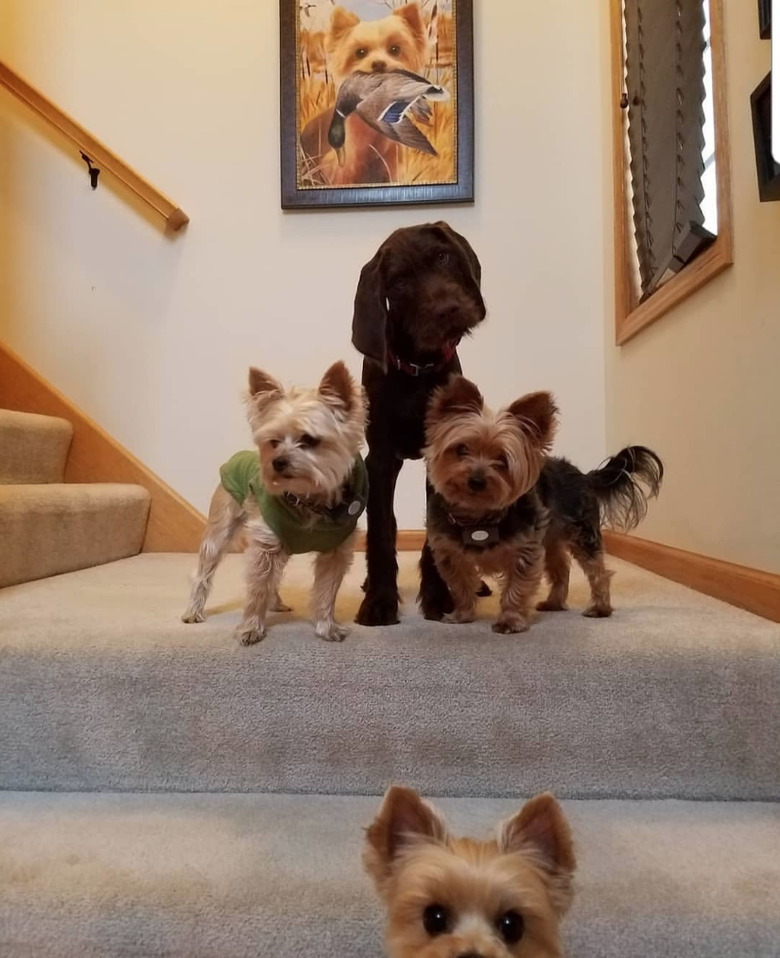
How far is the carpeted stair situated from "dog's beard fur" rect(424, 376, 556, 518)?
111 centimetres

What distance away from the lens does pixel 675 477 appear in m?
2.07

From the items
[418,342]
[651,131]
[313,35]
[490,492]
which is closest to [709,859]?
[490,492]

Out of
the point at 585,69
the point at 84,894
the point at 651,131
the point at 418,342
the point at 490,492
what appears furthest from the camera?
the point at 585,69

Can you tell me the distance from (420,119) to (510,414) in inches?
75.0

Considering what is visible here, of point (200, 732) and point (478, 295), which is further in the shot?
point (478, 295)

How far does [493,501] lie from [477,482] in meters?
0.06

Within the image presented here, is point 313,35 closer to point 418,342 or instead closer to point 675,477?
point 418,342

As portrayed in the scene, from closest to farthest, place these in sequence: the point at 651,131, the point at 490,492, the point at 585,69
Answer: the point at 490,492, the point at 651,131, the point at 585,69

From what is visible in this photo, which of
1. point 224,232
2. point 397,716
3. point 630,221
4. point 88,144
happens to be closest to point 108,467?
point 224,232

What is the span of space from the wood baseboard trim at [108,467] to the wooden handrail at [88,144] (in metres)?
0.83

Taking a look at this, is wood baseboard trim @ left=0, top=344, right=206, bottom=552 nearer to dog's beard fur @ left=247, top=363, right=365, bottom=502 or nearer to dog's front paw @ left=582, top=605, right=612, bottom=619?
dog's beard fur @ left=247, top=363, right=365, bottom=502

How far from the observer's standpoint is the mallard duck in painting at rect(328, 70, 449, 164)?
9.44ft

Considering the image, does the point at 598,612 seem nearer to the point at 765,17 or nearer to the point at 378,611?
the point at 378,611

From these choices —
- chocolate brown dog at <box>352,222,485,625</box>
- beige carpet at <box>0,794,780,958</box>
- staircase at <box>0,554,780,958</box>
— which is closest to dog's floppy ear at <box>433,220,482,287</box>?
chocolate brown dog at <box>352,222,485,625</box>
